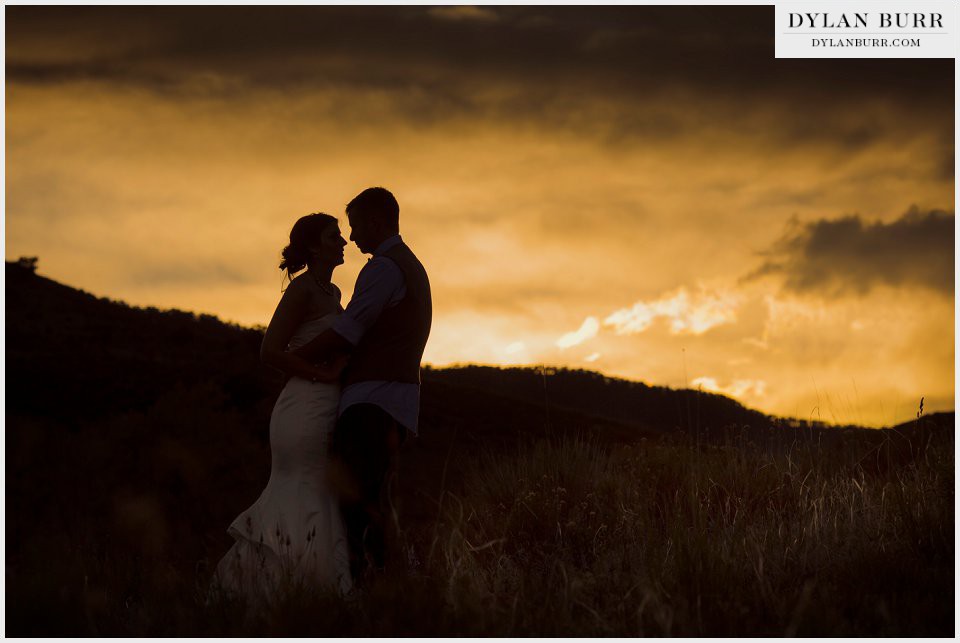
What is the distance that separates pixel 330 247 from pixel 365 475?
4.63 ft

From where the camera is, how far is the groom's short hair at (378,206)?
5.28m

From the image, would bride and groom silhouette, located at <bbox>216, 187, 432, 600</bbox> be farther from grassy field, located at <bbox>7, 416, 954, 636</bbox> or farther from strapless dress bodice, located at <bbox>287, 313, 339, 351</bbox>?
grassy field, located at <bbox>7, 416, 954, 636</bbox>

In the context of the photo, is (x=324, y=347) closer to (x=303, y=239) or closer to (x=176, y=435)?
(x=303, y=239)

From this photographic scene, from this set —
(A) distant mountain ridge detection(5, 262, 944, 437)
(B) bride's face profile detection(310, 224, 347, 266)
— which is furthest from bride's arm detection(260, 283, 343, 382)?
(A) distant mountain ridge detection(5, 262, 944, 437)

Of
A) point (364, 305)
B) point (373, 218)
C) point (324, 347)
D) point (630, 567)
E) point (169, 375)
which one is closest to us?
point (364, 305)

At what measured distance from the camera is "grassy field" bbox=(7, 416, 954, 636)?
14.9ft

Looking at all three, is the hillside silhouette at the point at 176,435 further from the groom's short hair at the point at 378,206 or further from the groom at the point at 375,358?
the groom's short hair at the point at 378,206

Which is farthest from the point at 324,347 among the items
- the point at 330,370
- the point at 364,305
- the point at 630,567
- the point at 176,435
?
the point at 176,435

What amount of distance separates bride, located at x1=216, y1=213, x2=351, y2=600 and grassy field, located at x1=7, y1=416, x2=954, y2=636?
376 millimetres

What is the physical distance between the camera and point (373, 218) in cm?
528

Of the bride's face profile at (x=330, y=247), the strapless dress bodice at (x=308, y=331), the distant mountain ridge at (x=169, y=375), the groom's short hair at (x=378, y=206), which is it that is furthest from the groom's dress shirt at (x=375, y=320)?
the distant mountain ridge at (x=169, y=375)

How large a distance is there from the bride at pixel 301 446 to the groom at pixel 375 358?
131mm

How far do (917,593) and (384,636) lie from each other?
2.87m

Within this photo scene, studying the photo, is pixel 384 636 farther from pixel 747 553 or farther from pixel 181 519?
pixel 181 519
